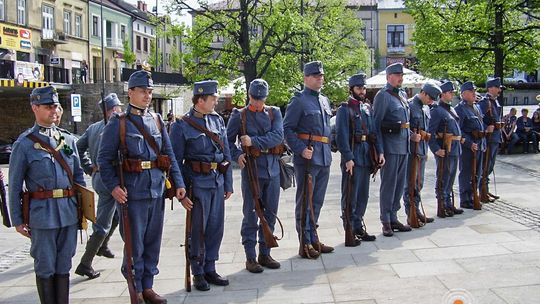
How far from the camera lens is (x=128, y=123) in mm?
5395

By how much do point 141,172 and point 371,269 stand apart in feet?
8.82

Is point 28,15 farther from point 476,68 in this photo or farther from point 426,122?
point 426,122

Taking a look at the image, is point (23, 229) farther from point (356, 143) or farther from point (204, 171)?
point (356, 143)

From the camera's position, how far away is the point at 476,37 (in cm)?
2041

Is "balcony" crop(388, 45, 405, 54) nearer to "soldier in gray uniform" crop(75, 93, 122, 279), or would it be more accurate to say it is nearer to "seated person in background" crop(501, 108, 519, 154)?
"seated person in background" crop(501, 108, 519, 154)

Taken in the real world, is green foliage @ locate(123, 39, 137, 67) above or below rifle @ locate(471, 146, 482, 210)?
above

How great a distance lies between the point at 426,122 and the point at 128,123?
5.12 m

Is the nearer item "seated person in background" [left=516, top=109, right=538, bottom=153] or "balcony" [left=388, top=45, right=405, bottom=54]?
"seated person in background" [left=516, top=109, right=538, bottom=153]

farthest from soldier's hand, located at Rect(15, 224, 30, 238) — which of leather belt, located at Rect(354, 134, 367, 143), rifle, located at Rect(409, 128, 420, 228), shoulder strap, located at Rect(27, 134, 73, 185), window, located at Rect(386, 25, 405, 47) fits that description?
window, located at Rect(386, 25, 405, 47)

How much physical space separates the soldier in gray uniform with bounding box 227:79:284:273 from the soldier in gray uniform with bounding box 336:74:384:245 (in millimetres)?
1081

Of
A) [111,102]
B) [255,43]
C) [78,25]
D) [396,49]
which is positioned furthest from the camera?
[396,49]

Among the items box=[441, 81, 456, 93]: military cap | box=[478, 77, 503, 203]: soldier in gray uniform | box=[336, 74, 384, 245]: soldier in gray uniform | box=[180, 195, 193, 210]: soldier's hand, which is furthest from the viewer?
box=[478, 77, 503, 203]: soldier in gray uniform

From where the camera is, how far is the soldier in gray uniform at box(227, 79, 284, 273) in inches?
258

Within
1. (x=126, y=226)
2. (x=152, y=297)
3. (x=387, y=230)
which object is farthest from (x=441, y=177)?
(x=126, y=226)
